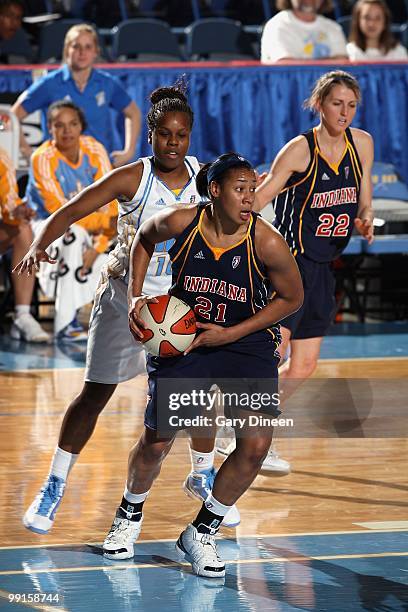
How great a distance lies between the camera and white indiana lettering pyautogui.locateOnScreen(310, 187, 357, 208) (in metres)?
6.14

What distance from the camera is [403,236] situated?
10266mm

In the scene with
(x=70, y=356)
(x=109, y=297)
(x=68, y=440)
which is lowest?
(x=70, y=356)

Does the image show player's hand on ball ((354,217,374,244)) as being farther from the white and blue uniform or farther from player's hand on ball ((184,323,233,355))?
player's hand on ball ((184,323,233,355))

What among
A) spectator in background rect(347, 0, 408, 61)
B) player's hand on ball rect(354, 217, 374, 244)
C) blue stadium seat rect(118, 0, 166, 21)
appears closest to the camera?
player's hand on ball rect(354, 217, 374, 244)

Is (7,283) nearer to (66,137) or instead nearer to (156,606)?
(66,137)

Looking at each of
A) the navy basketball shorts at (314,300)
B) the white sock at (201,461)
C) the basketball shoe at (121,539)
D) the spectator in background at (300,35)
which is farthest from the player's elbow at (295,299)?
the spectator in background at (300,35)

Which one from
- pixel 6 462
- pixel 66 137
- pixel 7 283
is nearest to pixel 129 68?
pixel 66 137

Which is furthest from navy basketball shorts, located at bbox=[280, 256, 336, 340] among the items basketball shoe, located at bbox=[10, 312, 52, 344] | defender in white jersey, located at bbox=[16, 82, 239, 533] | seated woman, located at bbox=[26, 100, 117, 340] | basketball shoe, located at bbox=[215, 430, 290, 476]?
basketball shoe, located at bbox=[10, 312, 52, 344]

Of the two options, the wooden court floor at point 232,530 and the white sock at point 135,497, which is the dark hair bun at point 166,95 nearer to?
the white sock at point 135,497

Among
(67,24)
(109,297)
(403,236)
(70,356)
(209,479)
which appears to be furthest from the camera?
(67,24)

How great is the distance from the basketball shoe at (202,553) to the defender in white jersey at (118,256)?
0.66 metres

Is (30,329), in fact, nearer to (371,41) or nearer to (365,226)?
(371,41)

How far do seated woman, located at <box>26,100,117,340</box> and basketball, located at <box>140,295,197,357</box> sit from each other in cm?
511

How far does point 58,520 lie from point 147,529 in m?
0.39
